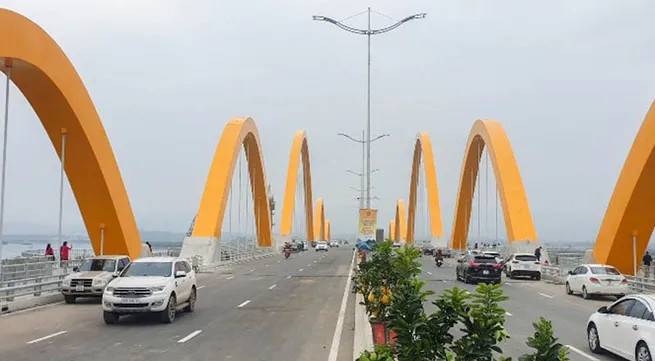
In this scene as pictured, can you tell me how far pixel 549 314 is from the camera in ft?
65.4

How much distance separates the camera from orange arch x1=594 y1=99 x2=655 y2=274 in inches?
1125

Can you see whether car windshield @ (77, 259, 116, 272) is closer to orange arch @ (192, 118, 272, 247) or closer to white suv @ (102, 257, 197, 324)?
white suv @ (102, 257, 197, 324)

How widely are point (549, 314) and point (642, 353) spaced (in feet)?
30.5

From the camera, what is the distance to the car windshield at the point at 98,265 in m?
22.7

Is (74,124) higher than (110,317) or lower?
higher


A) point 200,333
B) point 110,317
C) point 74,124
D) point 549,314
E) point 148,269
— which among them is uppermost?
point 74,124

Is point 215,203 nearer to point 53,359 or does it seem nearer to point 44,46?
point 44,46

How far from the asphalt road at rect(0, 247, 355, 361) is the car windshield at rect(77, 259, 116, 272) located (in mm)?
1110

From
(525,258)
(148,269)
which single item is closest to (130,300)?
(148,269)

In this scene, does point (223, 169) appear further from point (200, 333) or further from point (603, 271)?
point (200, 333)

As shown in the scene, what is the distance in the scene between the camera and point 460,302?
5262 millimetres

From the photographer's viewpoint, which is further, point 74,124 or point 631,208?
point 631,208

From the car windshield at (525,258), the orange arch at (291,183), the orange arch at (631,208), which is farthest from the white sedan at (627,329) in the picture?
the orange arch at (291,183)

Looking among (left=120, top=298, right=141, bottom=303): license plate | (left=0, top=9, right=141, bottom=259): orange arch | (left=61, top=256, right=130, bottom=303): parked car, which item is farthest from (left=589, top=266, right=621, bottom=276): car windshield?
(left=0, top=9, right=141, bottom=259): orange arch
